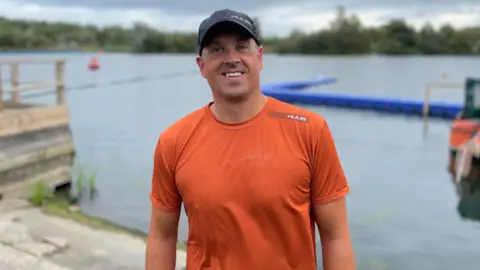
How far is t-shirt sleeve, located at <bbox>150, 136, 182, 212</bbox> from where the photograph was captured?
2.09 metres

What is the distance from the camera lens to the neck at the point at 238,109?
203 cm

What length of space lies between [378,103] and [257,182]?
100ft

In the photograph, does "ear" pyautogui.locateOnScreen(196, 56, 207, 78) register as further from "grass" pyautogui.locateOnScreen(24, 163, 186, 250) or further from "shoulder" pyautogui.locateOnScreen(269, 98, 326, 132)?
"grass" pyautogui.locateOnScreen(24, 163, 186, 250)

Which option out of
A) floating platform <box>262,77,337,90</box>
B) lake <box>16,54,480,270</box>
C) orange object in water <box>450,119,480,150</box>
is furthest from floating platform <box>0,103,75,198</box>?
floating platform <box>262,77,337,90</box>

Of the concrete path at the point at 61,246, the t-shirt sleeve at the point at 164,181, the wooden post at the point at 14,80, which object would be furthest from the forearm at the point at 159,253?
the wooden post at the point at 14,80

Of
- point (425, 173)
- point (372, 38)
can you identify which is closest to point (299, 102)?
point (425, 173)

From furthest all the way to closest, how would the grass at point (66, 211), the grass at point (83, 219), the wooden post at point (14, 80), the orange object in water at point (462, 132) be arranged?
the orange object in water at point (462, 132), the wooden post at point (14, 80), the grass at point (66, 211), the grass at point (83, 219)

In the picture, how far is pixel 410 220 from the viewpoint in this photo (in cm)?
1075

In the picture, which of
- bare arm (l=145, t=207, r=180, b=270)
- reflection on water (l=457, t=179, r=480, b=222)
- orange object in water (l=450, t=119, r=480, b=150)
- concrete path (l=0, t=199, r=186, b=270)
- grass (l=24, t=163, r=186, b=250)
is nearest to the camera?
bare arm (l=145, t=207, r=180, b=270)

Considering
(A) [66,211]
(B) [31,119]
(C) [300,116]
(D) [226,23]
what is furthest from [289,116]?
(B) [31,119]

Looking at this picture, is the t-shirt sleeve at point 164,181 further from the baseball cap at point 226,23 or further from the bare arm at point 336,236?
the bare arm at point 336,236

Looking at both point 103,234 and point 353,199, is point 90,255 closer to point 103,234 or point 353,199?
point 103,234

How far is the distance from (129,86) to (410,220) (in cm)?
4493

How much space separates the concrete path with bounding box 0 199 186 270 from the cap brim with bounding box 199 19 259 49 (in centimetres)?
319
